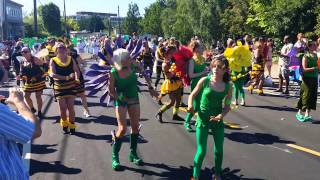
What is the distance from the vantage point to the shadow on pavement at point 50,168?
648cm

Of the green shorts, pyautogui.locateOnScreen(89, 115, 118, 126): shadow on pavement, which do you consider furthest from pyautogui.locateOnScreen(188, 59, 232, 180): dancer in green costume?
pyautogui.locateOnScreen(89, 115, 118, 126): shadow on pavement

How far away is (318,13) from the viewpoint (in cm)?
2108

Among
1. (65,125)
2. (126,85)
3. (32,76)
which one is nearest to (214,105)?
(126,85)

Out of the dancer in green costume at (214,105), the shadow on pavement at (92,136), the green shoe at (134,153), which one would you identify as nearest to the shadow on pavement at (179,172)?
the green shoe at (134,153)

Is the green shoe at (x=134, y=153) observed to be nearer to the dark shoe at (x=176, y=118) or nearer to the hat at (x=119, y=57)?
the hat at (x=119, y=57)

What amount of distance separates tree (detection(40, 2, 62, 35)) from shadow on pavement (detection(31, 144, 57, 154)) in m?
84.3

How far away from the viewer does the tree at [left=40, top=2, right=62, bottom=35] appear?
90188 millimetres

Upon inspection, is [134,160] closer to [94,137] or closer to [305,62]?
[94,137]

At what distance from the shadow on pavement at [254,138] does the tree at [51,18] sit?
8472cm

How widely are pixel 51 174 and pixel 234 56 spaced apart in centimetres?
→ 518

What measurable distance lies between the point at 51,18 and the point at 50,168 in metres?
88.3

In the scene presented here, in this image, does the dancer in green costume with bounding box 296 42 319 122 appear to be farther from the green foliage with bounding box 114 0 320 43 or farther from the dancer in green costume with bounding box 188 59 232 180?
the green foliage with bounding box 114 0 320 43

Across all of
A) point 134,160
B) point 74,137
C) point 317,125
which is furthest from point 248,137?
point 74,137

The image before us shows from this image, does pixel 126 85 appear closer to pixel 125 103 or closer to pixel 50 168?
pixel 125 103
